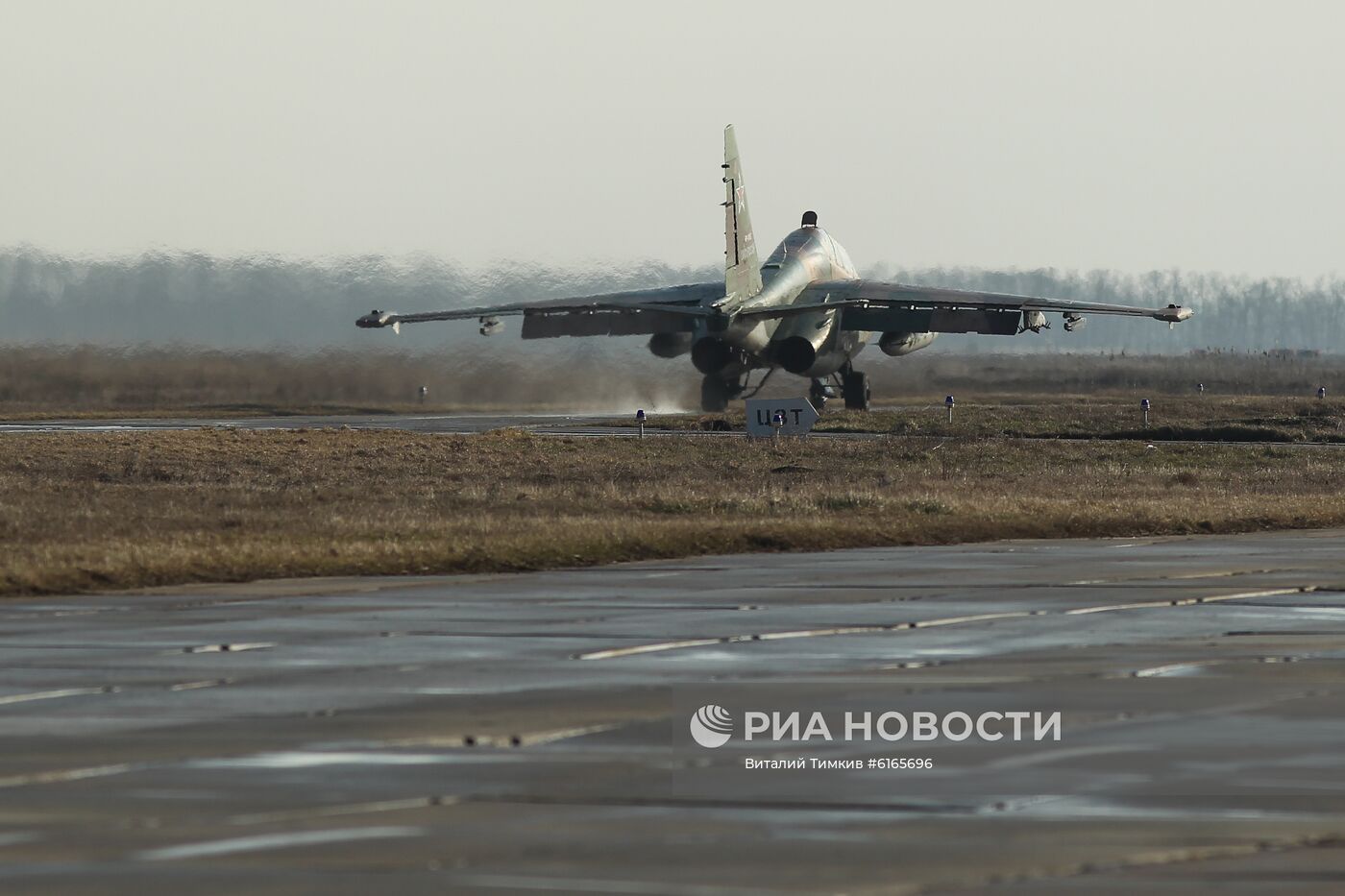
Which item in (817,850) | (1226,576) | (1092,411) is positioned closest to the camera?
(817,850)

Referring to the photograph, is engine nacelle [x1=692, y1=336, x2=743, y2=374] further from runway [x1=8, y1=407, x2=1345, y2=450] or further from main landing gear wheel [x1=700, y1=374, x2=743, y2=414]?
main landing gear wheel [x1=700, y1=374, x2=743, y2=414]

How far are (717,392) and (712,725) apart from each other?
58.5m

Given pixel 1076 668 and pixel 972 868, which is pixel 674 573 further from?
pixel 972 868

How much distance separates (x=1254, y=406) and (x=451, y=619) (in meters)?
65.1

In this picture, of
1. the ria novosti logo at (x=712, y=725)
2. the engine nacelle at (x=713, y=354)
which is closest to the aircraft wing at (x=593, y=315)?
the engine nacelle at (x=713, y=354)

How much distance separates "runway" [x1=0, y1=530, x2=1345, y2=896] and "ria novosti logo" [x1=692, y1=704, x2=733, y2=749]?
116 millimetres

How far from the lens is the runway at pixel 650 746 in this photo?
8.26 m

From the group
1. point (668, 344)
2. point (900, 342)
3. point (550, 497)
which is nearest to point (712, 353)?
point (668, 344)

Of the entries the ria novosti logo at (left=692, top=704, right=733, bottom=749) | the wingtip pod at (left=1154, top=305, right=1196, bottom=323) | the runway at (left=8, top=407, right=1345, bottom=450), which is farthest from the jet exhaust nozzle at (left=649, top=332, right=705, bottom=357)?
A: the ria novosti logo at (left=692, top=704, right=733, bottom=749)

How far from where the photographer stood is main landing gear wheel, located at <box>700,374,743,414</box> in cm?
6912

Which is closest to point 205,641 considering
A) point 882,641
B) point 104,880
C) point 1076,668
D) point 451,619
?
point 451,619

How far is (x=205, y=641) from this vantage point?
16.3 m

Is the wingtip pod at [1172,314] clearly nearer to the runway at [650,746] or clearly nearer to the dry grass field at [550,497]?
the dry grass field at [550,497]

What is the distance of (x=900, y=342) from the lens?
7312cm
